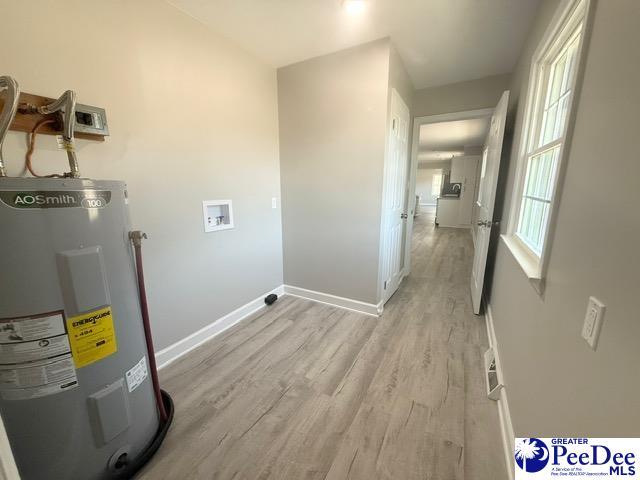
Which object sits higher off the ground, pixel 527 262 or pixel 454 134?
pixel 454 134

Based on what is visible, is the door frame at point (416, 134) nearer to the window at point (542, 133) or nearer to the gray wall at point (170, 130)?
the window at point (542, 133)

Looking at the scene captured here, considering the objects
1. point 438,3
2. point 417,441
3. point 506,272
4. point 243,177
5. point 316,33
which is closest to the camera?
point 417,441

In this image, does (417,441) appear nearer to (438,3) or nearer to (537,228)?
(537,228)

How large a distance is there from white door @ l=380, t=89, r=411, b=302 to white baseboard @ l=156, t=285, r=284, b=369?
1376mm

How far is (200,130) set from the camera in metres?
1.90

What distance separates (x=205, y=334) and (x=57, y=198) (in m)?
1.57

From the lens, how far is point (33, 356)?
844 millimetres

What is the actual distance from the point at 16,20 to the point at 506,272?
10.3ft

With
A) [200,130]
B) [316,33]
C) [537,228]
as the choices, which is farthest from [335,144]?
[537,228]

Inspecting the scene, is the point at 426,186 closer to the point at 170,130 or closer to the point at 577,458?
the point at 170,130

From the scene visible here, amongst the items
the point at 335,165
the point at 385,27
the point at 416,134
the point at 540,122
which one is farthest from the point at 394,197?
the point at 385,27

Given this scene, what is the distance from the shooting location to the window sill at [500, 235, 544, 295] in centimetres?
105

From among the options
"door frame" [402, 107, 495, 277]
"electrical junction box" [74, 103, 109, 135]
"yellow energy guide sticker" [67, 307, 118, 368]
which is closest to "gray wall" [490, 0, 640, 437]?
"yellow energy guide sticker" [67, 307, 118, 368]

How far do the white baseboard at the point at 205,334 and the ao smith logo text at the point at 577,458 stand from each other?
2.06 m
